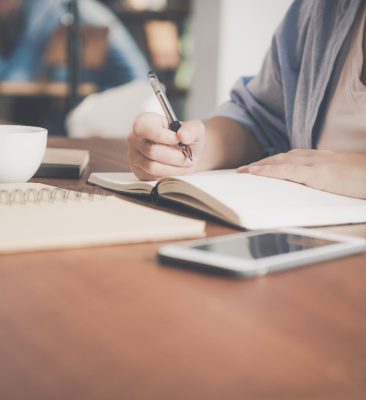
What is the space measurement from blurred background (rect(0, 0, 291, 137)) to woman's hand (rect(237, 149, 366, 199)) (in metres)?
2.77

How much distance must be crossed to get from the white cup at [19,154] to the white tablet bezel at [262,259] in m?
0.38

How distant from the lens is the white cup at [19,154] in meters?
0.85

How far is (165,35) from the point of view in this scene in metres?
4.11

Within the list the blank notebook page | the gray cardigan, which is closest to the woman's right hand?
the blank notebook page

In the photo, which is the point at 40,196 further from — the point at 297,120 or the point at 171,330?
the point at 297,120

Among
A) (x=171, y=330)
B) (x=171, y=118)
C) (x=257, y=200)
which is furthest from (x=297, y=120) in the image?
(x=171, y=330)

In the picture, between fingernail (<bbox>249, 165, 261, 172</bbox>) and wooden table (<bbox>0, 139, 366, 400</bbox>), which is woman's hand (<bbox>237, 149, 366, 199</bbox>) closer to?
fingernail (<bbox>249, 165, 261, 172</bbox>)

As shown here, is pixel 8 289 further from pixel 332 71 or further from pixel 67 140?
pixel 67 140

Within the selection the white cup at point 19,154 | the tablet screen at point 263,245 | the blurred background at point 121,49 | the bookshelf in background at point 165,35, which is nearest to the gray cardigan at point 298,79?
the white cup at point 19,154

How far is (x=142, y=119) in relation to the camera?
93 centimetres

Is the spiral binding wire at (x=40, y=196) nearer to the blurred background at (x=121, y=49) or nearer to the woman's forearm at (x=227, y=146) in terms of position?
the woman's forearm at (x=227, y=146)

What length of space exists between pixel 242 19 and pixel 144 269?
3.25 meters

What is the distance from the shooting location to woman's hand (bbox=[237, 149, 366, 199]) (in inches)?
32.2

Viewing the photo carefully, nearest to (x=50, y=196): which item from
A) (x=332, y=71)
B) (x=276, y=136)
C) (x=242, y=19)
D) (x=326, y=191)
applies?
(x=326, y=191)
